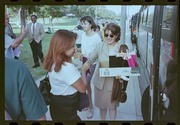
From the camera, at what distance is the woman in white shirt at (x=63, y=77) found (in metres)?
2.91

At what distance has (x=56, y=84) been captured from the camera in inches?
119

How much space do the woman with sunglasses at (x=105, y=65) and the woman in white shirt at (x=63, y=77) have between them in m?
0.14

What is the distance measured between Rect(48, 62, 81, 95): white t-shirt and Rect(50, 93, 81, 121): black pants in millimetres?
59

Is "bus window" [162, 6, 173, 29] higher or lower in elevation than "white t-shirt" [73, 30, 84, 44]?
higher

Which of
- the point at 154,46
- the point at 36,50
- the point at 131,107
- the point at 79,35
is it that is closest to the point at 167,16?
the point at 154,46

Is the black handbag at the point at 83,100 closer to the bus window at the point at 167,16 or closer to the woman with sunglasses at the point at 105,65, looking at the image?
the woman with sunglasses at the point at 105,65

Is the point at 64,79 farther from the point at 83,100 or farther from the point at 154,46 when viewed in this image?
the point at 154,46

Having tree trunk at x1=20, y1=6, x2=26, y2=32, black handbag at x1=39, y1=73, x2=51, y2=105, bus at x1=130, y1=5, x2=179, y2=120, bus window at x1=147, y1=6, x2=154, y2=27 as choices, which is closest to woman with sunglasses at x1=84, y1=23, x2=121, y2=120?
bus at x1=130, y1=5, x2=179, y2=120

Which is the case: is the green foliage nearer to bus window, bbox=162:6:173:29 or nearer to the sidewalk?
the sidewalk

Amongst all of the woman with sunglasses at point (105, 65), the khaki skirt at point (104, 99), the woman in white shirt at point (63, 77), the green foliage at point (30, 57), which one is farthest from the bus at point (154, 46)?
the green foliage at point (30, 57)

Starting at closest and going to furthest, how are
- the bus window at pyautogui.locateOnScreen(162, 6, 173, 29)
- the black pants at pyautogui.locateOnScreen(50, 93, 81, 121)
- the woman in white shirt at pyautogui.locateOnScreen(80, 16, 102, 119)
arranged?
the bus window at pyautogui.locateOnScreen(162, 6, 173, 29)
the woman in white shirt at pyautogui.locateOnScreen(80, 16, 102, 119)
the black pants at pyautogui.locateOnScreen(50, 93, 81, 121)

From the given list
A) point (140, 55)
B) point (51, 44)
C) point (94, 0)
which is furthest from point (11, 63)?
point (140, 55)

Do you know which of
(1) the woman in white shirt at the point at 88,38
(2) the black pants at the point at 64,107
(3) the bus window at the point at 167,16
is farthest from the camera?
(2) the black pants at the point at 64,107

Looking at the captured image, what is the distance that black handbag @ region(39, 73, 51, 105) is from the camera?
298cm
